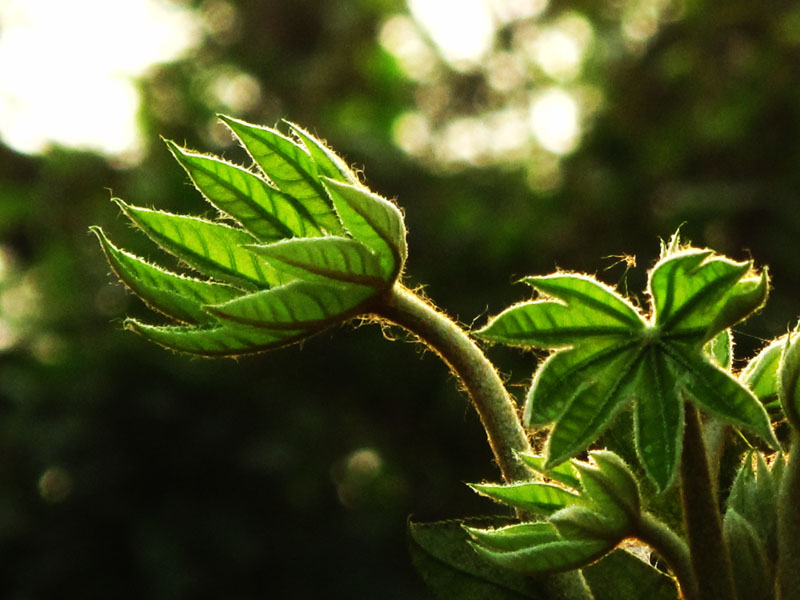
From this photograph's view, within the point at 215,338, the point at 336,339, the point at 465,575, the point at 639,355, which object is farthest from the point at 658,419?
the point at 336,339

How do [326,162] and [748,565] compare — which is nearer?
[748,565]

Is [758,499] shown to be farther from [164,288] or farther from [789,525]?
[164,288]

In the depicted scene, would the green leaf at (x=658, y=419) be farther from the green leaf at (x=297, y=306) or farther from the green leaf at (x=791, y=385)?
the green leaf at (x=297, y=306)

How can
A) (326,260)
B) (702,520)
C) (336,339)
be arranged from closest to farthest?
(702,520)
(326,260)
(336,339)

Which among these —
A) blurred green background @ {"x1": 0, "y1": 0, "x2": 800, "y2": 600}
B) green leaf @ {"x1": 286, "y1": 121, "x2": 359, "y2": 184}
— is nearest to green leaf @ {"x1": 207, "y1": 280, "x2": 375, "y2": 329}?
green leaf @ {"x1": 286, "y1": 121, "x2": 359, "y2": 184}

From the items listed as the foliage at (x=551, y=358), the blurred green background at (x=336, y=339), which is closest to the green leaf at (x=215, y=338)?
the foliage at (x=551, y=358)

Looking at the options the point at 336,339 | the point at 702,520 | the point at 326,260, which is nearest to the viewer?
the point at 702,520

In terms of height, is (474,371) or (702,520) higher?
(474,371)
